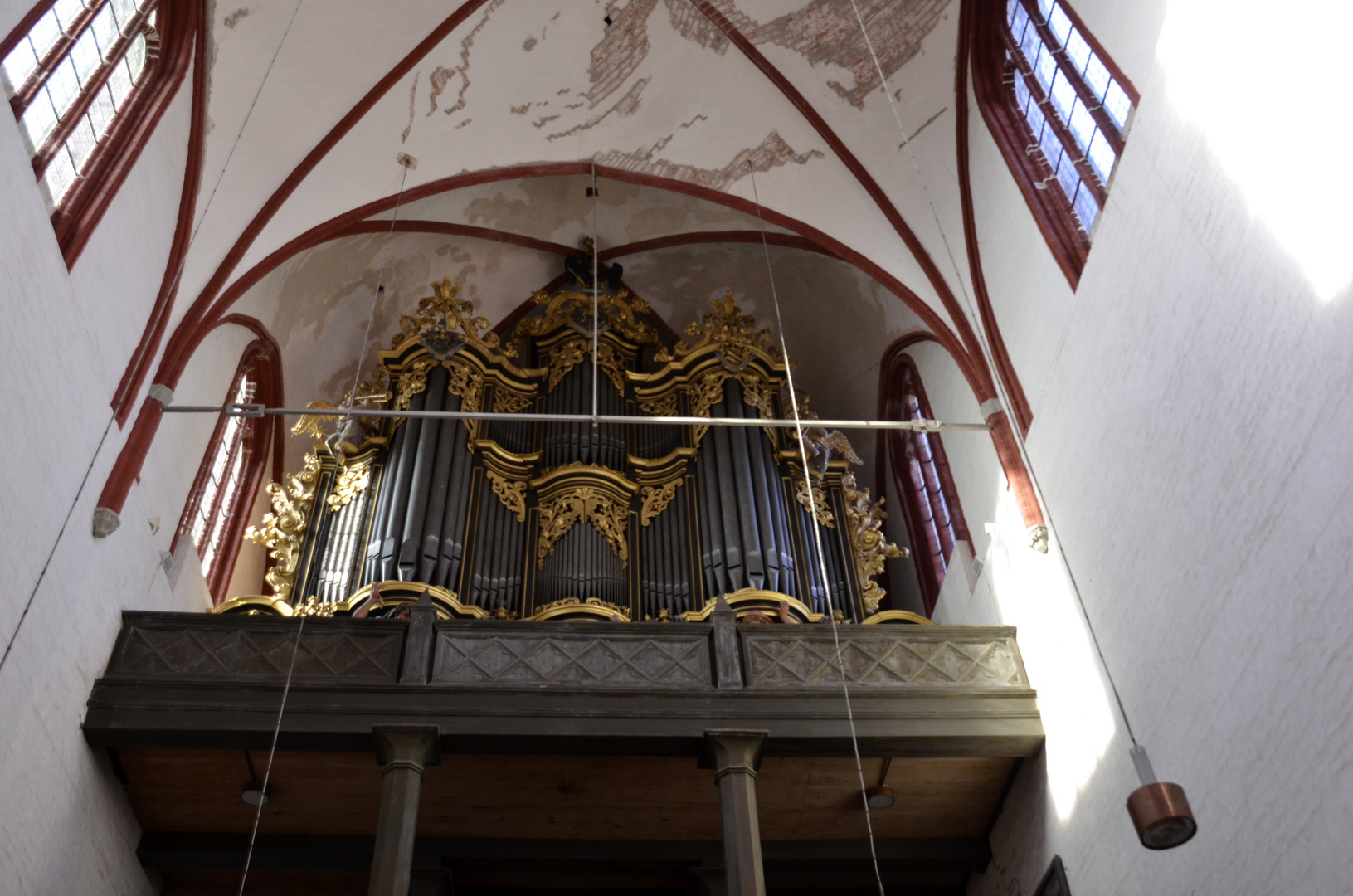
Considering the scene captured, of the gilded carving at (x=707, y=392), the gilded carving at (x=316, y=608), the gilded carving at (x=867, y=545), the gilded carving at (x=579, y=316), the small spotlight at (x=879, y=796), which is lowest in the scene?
the small spotlight at (x=879, y=796)

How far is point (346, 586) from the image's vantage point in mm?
10719

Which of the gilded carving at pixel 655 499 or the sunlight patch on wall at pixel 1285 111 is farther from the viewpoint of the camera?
the gilded carving at pixel 655 499

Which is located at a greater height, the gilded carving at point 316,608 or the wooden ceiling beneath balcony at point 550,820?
the gilded carving at point 316,608

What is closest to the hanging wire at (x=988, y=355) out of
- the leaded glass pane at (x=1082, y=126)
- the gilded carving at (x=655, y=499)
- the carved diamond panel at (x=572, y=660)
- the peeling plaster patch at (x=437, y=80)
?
the leaded glass pane at (x=1082, y=126)

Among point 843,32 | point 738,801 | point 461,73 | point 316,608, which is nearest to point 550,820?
point 738,801

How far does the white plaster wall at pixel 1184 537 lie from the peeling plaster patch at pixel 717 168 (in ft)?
11.1

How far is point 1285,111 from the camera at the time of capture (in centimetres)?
613

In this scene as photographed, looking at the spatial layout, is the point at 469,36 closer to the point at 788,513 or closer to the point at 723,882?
the point at 788,513

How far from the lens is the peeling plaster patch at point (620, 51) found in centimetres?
1195

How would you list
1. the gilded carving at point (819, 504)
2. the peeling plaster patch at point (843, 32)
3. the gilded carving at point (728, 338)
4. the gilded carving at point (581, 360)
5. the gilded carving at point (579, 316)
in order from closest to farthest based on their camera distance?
1. the peeling plaster patch at point (843, 32)
2. the gilded carving at point (819, 504)
3. the gilded carving at point (728, 338)
4. the gilded carving at point (581, 360)
5. the gilded carving at point (579, 316)

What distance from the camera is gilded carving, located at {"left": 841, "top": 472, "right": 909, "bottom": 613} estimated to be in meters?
11.4

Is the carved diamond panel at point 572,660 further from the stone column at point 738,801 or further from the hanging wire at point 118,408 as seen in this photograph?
the hanging wire at point 118,408

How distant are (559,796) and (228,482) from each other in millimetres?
5308

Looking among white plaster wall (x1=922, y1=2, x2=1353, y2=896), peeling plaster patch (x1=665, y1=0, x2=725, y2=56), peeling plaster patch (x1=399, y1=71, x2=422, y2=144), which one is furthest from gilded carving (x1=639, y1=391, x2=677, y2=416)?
white plaster wall (x1=922, y1=2, x2=1353, y2=896)
